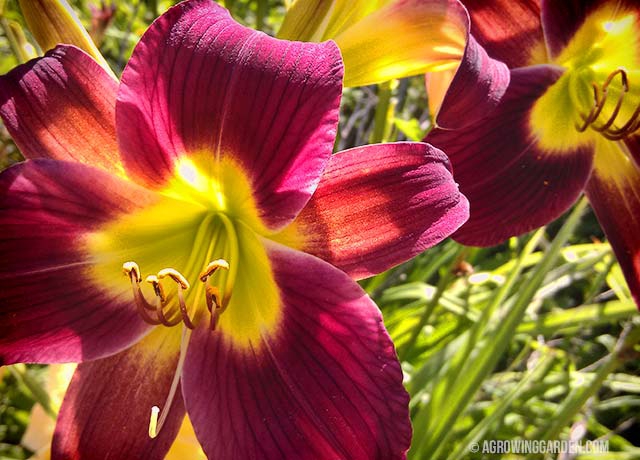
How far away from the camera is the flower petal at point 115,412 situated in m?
0.46

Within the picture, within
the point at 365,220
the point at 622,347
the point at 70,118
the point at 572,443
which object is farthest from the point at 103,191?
the point at 572,443

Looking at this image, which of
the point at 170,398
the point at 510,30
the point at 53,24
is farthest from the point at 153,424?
the point at 510,30

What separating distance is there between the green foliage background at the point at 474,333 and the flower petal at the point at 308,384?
0.18m

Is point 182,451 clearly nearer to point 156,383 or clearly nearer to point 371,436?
point 156,383

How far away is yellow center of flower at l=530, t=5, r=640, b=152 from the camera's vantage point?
625 mm

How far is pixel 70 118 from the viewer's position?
1.39 ft

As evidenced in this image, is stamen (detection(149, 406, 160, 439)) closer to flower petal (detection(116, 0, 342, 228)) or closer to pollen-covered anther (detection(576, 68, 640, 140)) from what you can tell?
flower petal (detection(116, 0, 342, 228))

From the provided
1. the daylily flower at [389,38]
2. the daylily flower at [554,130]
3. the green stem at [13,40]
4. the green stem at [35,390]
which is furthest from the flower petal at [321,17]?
the green stem at [35,390]

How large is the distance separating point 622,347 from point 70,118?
2.04 ft

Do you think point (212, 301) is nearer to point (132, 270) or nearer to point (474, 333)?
point (132, 270)

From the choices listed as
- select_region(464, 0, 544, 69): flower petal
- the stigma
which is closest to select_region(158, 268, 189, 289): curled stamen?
the stigma

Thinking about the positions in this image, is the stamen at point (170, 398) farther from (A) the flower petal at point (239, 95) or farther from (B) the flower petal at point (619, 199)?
(B) the flower petal at point (619, 199)

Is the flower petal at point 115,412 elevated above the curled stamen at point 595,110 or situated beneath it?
situated beneath

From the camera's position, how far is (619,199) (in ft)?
2.09
